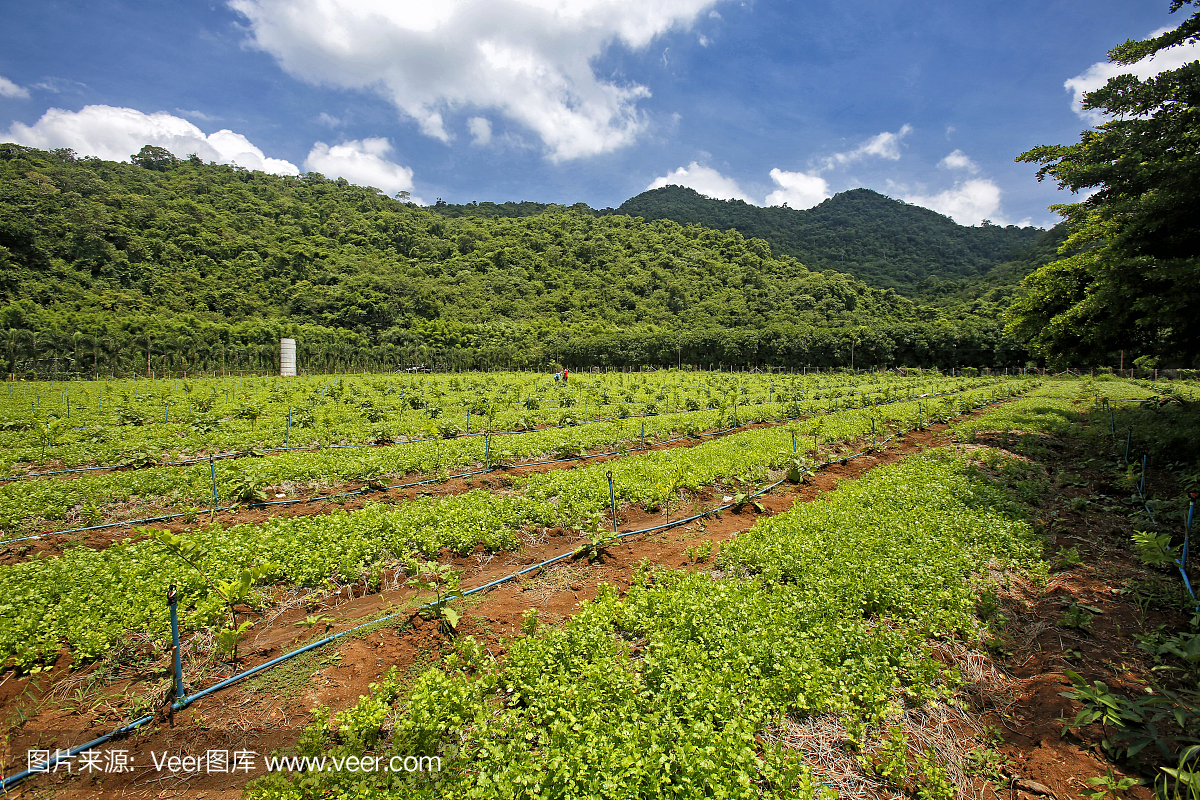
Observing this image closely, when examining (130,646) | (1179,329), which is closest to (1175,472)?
(1179,329)

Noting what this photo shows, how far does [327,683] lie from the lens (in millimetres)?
4887

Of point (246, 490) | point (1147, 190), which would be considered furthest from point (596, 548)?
point (1147, 190)

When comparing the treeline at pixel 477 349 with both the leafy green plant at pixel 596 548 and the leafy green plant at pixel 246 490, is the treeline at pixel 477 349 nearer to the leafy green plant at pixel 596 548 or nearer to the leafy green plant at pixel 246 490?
the leafy green plant at pixel 246 490

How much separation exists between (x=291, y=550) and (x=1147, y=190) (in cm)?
1952

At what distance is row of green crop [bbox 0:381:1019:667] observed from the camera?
5.21m

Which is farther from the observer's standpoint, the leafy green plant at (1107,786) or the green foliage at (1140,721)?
the green foliage at (1140,721)

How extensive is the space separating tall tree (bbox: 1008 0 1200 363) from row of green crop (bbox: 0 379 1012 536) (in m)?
13.1

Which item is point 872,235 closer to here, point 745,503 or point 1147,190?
point 1147,190

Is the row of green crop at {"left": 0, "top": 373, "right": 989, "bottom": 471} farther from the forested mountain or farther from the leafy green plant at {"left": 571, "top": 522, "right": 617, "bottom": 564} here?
the forested mountain

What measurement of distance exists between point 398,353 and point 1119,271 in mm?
76744

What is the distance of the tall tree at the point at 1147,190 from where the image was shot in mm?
10055

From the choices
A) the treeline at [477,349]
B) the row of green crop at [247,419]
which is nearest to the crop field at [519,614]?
the row of green crop at [247,419]

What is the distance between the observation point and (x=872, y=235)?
15975 cm

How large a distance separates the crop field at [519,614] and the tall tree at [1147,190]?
5133mm
